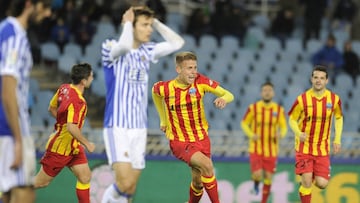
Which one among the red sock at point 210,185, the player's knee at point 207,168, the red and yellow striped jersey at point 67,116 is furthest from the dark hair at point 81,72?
the red sock at point 210,185

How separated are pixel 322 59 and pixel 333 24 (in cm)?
205

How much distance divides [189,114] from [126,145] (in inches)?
76.6

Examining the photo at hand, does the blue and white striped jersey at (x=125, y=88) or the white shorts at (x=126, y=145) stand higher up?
the blue and white striped jersey at (x=125, y=88)

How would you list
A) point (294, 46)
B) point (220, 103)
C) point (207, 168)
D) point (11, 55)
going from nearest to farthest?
point (11, 55)
point (220, 103)
point (207, 168)
point (294, 46)

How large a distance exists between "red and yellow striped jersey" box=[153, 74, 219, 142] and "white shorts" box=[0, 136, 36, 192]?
3513mm

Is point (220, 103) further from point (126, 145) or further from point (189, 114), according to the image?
point (126, 145)

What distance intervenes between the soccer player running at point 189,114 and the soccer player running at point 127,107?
1.50 meters

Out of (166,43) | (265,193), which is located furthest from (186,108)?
(265,193)

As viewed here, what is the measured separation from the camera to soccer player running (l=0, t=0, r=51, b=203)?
7234 mm

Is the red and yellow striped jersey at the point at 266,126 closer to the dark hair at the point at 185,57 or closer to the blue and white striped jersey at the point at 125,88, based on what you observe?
the dark hair at the point at 185,57

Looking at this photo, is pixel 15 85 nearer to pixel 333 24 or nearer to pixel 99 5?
pixel 99 5

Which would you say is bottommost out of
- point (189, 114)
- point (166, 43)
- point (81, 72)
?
point (189, 114)

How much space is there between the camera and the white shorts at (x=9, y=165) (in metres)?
7.33

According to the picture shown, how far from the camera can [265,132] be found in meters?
14.4
